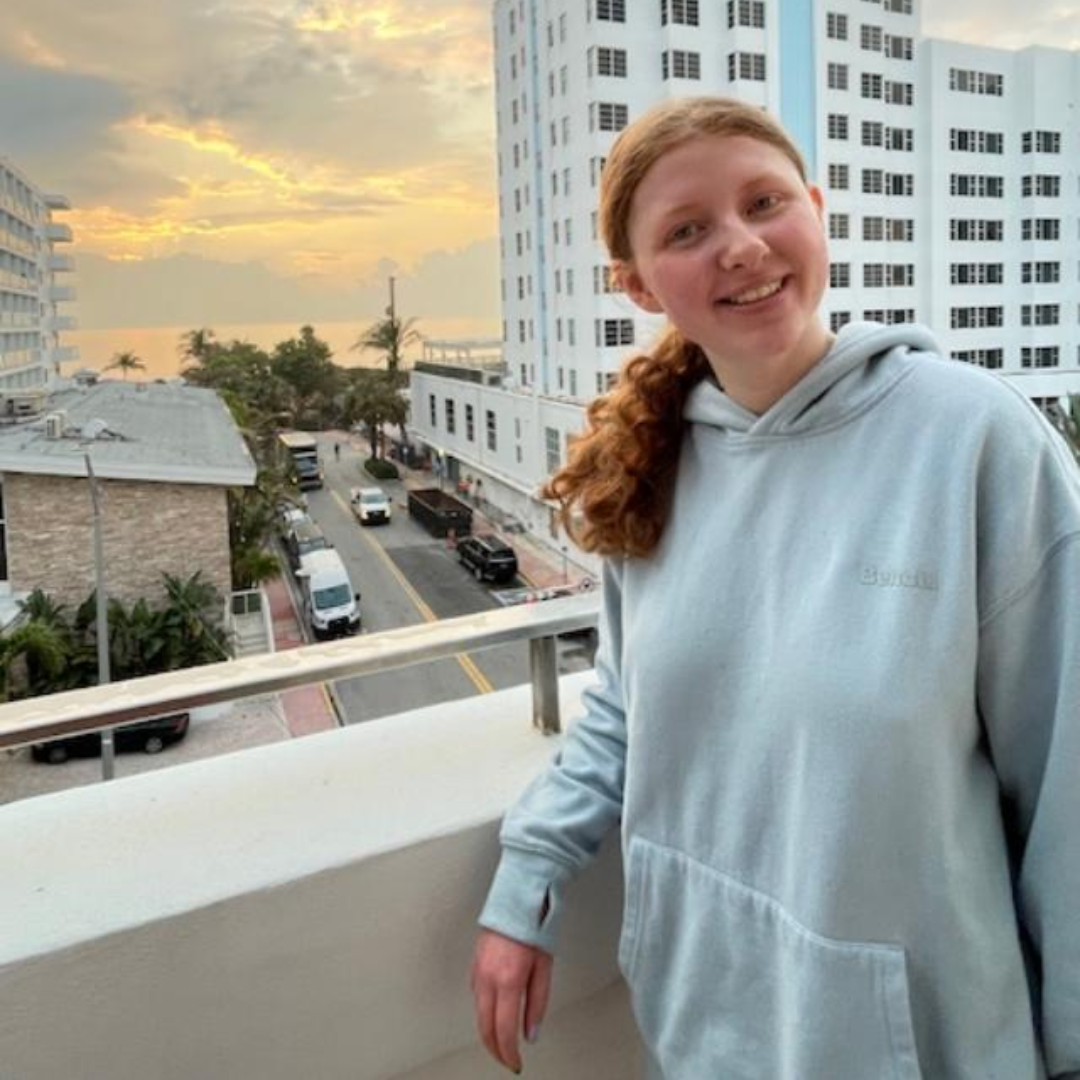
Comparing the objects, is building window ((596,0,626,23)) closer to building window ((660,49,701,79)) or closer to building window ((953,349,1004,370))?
building window ((660,49,701,79))

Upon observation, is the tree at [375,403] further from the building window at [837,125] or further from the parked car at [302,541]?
the building window at [837,125]

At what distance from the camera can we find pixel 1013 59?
359cm

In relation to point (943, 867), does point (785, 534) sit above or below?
above

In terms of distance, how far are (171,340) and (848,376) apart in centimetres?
146

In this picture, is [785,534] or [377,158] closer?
[785,534]

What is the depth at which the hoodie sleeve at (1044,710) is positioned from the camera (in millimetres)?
470

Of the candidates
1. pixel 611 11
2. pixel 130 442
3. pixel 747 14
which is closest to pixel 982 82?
pixel 747 14

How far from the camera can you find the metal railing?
26.9 inches

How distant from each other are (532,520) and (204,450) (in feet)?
1.73

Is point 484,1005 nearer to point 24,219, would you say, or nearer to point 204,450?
point 204,450

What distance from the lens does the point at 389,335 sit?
192cm

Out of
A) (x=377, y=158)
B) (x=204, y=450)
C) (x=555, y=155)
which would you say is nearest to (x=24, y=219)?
(x=377, y=158)

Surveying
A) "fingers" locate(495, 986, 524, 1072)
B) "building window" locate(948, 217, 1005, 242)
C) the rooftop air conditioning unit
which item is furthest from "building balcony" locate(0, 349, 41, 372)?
"building window" locate(948, 217, 1005, 242)

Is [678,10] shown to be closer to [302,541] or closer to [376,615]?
[302,541]
